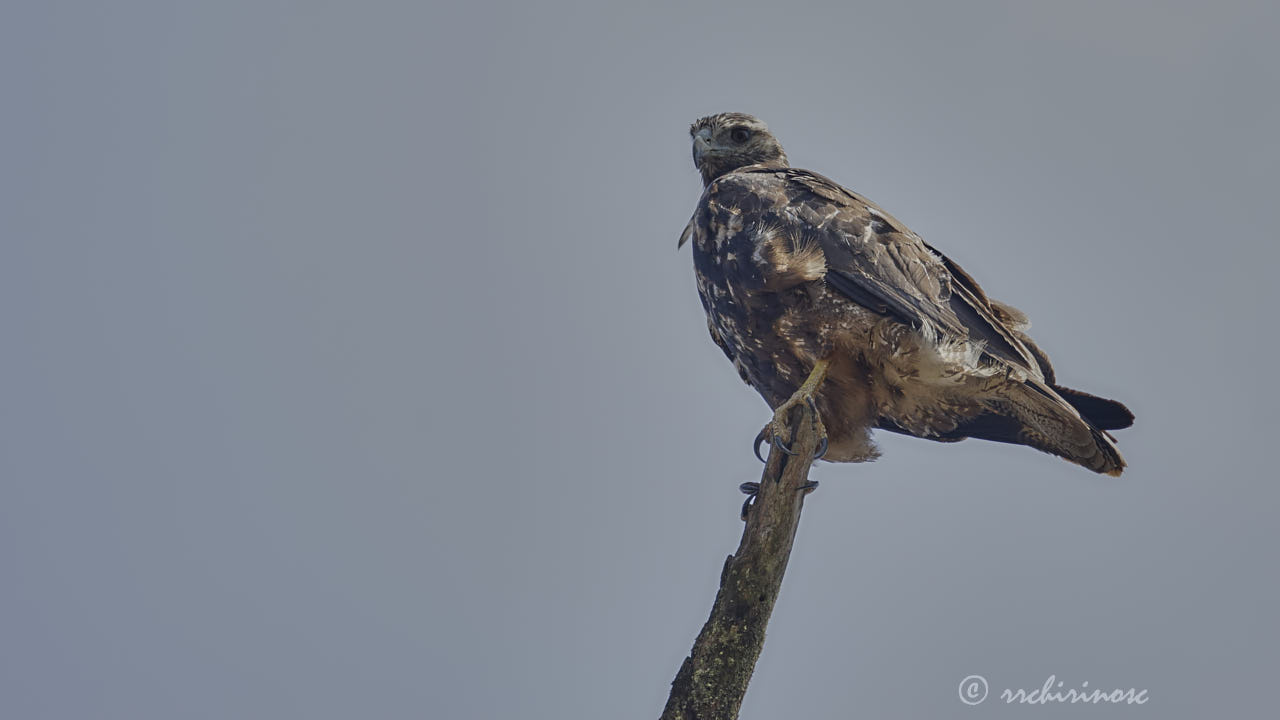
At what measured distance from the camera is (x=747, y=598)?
4.48 m

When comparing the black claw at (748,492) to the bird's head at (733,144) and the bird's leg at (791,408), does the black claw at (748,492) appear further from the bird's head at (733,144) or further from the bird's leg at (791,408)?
the bird's head at (733,144)

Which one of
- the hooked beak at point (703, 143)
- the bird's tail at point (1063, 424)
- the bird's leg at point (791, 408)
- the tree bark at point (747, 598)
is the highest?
the hooked beak at point (703, 143)

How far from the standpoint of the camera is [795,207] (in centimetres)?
538

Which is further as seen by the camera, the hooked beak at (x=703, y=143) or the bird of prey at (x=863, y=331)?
the hooked beak at (x=703, y=143)

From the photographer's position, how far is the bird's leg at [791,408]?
4.88 metres

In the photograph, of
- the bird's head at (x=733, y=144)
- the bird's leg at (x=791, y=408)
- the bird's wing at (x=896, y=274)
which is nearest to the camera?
the bird's leg at (x=791, y=408)

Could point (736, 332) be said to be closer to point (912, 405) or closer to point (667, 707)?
point (912, 405)

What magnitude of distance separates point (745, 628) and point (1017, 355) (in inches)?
78.1

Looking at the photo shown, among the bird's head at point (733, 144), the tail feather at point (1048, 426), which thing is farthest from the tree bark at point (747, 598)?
the bird's head at point (733, 144)

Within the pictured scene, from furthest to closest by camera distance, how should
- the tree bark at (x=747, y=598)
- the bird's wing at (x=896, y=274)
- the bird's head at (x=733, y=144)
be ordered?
the bird's head at (x=733, y=144) < the bird's wing at (x=896, y=274) < the tree bark at (x=747, y=598)

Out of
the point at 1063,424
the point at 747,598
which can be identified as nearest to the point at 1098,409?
the point at 1063,424

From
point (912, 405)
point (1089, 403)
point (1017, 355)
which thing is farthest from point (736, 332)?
point (1089, 403)

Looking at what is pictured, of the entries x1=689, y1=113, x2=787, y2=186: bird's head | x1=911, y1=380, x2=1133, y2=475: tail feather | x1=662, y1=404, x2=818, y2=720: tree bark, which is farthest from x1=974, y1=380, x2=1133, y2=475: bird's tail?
x1=689, y1=113, x2=787, y2=186: bird's head

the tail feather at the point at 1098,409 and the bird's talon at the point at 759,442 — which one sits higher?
the tail feather at the point at 1098,409
